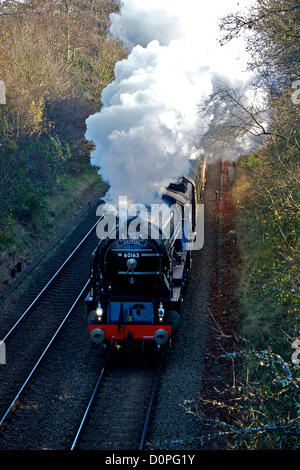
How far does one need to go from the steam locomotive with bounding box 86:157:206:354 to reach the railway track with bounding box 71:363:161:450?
0.58 m

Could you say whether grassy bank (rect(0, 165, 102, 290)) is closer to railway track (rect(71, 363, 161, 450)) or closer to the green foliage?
the green foliage

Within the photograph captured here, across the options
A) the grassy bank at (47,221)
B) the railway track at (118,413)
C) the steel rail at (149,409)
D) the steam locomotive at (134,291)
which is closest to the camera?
the steel rail at (149,409)

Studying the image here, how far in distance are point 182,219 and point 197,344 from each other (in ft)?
9.99

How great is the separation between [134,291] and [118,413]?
234 centimetres

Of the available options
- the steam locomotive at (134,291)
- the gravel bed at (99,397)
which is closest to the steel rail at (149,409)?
the gravel bed at (99,397)

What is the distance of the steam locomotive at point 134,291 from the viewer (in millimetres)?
8430

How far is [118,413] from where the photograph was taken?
759cm

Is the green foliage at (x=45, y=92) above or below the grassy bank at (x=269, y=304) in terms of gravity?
above

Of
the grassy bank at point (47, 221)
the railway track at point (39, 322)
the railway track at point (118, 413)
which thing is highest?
the grassy bank at point (47, 221)

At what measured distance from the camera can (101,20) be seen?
82.9ft

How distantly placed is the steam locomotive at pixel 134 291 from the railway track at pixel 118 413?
23.0 inches

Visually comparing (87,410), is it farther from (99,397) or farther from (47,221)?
(47,221)

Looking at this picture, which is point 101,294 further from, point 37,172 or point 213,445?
point 37,172

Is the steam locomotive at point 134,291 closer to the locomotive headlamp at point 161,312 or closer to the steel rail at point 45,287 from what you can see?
the locomotive headlamp at point 161,312
